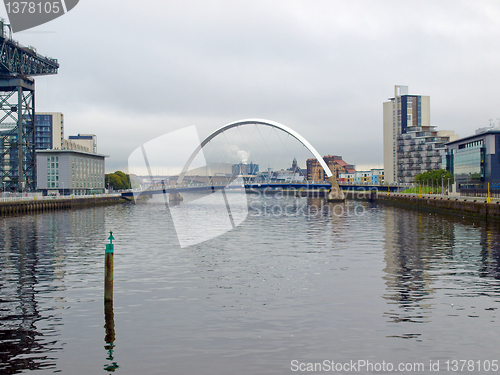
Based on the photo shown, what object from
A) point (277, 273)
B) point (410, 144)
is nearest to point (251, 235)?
point (277, 273)

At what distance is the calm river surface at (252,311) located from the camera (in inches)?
496

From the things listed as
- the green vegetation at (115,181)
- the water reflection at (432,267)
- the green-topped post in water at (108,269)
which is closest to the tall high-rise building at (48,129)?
the green vegetation at (115,181)

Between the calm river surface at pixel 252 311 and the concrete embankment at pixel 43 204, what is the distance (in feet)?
159

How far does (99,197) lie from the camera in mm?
124375

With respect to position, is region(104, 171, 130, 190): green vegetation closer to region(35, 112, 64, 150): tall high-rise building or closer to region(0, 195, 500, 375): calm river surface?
region(35, 112, 64, 150): tall high-rise building

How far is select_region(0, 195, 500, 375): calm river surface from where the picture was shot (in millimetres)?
12609

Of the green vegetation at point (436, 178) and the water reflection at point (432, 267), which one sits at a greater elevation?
the green vegetation at point (436, 178)

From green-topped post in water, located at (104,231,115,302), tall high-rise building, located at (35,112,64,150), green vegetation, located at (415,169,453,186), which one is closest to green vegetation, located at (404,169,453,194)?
green vegetation, located at (415,169,453,186)

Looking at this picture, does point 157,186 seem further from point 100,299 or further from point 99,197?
point 100,299

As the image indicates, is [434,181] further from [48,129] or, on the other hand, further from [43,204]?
[48,129]

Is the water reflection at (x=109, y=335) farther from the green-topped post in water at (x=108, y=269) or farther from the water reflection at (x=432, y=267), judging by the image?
the water reflection at (x=432, y=267)

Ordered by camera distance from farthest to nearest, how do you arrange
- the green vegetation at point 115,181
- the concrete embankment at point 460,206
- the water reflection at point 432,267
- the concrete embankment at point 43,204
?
the green vegetation at point 115,181 → the concrete embankment at point 43,204 → the concrete embankment at point 460,206 → the water reflection at point 432,267

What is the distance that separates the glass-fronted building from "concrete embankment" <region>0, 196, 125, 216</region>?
81.0 m

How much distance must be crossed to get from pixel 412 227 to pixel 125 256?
32427 millimetres
